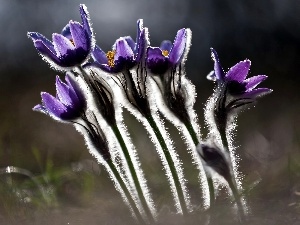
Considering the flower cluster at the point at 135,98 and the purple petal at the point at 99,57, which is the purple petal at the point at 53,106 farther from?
the purple petal at the point at 99,57

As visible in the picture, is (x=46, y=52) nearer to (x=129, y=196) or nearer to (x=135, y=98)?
(x=135, y=98)

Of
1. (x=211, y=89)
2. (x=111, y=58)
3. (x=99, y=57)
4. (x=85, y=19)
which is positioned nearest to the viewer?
(x=85, y=19)

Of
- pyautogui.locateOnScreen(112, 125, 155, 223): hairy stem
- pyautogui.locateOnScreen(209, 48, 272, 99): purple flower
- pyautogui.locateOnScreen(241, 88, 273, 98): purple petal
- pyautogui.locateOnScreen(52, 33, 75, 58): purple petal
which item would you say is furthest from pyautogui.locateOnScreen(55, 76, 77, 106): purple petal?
pyautogui.locateOnScreen(241, 88, 273, 98): purple petal

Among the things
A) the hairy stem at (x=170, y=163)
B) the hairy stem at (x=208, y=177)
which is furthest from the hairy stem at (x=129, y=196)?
the hairy stem at (x=208, y=177)

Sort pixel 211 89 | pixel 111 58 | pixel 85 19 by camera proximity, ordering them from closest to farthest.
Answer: pixel 85 19
pixel 111 58
pixel 211 89

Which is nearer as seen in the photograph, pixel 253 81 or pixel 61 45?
pixel 61 45

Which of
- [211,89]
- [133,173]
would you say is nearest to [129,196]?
[133,173]

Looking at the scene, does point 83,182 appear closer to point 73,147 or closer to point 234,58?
point 73,147
